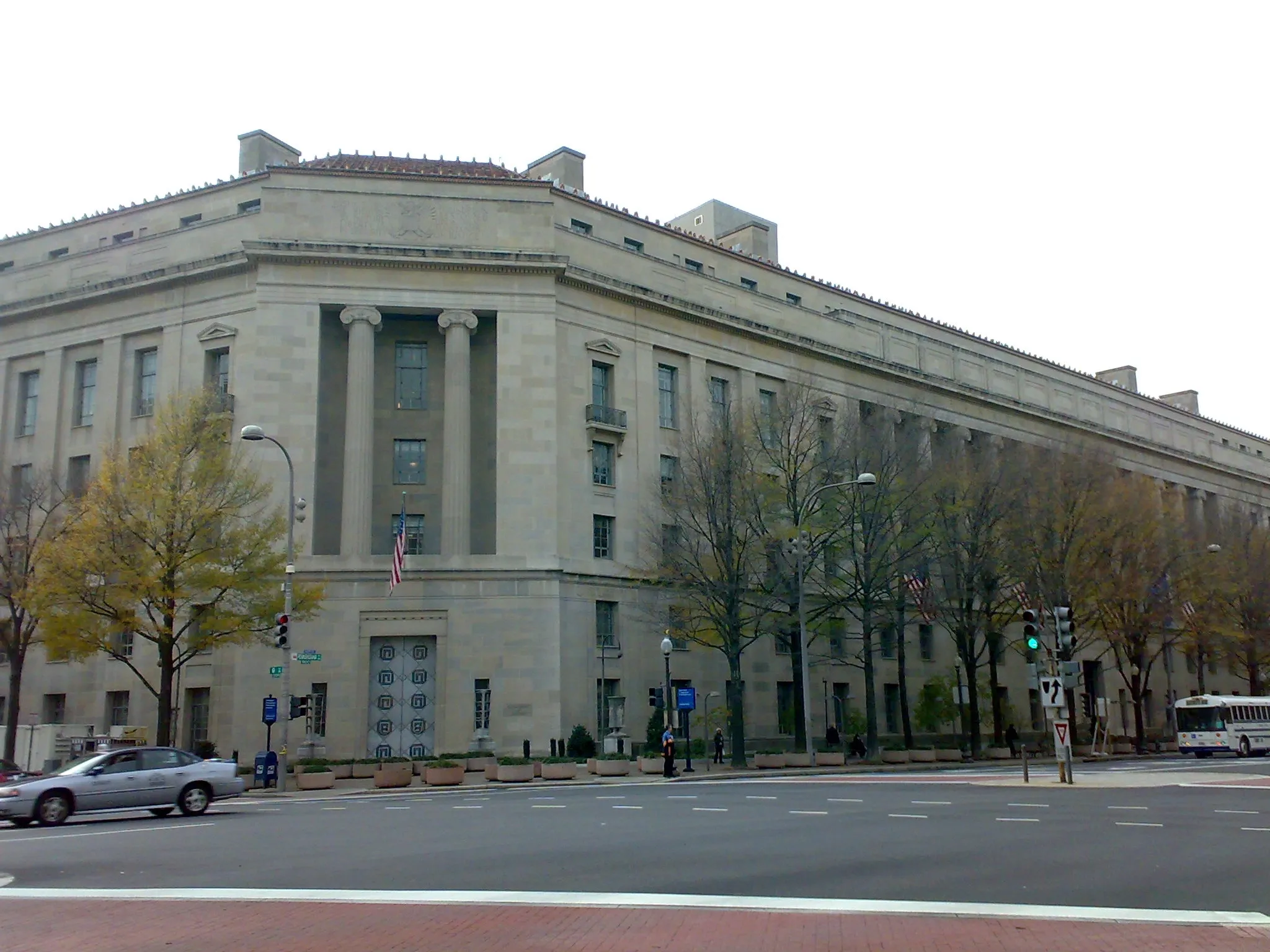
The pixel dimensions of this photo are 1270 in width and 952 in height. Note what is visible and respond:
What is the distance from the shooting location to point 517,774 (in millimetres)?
38875

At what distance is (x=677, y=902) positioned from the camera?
1134 centimetres

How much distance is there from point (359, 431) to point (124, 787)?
84.0ft

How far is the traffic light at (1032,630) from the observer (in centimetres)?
2759

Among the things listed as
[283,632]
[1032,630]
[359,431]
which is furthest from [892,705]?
[283,632]

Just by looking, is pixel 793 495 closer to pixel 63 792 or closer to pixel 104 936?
pixel 63 792

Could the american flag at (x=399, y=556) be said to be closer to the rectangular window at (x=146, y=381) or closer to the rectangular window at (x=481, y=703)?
the rectangular window at (x=481, y=703)

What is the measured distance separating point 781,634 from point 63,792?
3308 cm

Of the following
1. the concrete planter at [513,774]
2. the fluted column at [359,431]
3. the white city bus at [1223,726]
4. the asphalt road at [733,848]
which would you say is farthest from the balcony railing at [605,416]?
the white city bus at [1223,726]

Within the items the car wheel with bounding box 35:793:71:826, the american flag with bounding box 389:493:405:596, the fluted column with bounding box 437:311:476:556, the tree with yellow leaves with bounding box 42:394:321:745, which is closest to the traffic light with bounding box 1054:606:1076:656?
the car wheel with bounding box 35:793:71:826

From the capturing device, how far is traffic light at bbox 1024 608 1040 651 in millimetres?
27594

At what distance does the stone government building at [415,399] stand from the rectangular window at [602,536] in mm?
123

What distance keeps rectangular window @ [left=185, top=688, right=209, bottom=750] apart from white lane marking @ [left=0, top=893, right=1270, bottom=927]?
36.0m

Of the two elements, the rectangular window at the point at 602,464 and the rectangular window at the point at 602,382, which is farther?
the rectangular window at the point at 602,382

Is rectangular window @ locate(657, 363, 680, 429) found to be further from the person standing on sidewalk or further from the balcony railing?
the person standing on sidewalk
